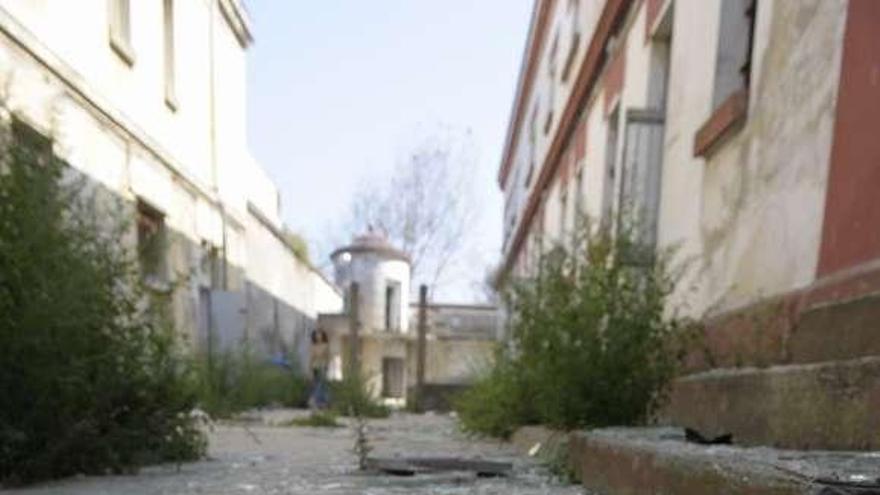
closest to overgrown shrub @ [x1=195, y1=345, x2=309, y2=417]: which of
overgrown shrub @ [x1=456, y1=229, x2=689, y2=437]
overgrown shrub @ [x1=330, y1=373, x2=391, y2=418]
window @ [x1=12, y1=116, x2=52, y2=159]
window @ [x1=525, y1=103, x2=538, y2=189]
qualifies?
overgrown shrub @ [x1=330, y1=373, x2=391, y2=418]

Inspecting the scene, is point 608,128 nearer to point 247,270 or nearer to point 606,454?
point 606,454

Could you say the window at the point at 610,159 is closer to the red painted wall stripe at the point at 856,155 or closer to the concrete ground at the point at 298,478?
the concrete ground at the point at 298,478

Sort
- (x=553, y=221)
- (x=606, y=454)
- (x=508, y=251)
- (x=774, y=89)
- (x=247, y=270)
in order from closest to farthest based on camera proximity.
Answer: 1. (x=606, y=454)
2. (x=774, y=89)
3. (x=553, y=221)
4. (x=247, y=270)
5. (x=508, y=251)

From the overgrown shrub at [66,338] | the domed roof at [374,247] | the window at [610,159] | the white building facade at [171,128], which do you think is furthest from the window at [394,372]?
the overgrown shrub at [66,338]

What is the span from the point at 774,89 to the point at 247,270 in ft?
43.0

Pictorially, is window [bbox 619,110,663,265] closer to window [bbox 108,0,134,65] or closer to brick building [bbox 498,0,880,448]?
brick building [bbox 498,0,880,448]

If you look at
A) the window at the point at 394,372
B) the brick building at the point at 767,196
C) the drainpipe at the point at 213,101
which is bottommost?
the window at the point at 394,372

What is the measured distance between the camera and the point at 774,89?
3.79m

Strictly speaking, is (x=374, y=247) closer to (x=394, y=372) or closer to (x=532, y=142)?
(x=394, y=372)

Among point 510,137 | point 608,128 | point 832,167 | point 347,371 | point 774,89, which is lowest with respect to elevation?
point 347,371

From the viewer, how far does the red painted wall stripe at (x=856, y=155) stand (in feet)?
8.87

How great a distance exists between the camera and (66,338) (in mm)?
3525

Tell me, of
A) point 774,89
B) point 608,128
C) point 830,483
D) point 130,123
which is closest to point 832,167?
point 774,89

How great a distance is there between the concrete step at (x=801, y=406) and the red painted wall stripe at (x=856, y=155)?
0.45m
